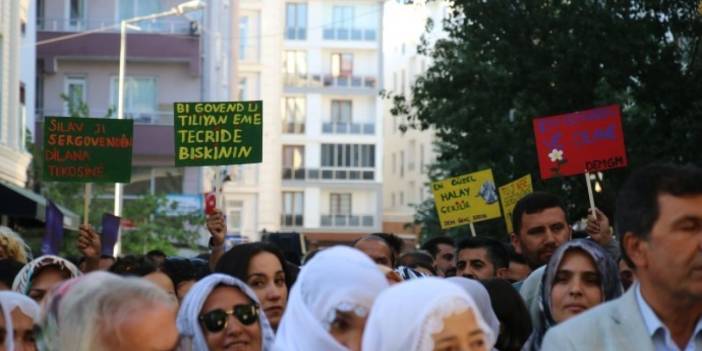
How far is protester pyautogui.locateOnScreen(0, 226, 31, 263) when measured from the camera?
1230cm

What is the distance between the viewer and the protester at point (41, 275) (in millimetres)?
10031

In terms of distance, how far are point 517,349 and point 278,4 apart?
8081cm

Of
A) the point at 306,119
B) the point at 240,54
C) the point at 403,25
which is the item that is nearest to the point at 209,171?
the point at 240,54

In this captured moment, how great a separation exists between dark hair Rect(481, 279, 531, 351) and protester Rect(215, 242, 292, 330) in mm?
1244

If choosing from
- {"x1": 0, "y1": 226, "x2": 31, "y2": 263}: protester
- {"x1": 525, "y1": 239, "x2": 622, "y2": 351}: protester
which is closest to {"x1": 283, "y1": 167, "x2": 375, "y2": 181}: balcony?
{"x1": 0, "y1": 226, "x2": 31, "y2": 263}: protester

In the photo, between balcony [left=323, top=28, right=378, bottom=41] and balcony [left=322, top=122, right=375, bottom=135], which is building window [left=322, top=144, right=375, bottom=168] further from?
balcony [left=323, top=28, right=378, bottom=41]

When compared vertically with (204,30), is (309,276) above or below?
below

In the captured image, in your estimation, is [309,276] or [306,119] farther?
[306,119]

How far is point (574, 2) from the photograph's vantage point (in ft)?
88.6

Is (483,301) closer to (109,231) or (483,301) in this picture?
(483,301)

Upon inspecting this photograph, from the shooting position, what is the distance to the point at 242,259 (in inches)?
359

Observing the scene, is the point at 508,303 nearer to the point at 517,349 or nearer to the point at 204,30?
the point at 517,349

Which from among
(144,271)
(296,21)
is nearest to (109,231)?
(144,271)

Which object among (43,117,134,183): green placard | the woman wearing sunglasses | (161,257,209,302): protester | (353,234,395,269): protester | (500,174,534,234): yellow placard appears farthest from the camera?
(500,174,534,234): yellow placard
